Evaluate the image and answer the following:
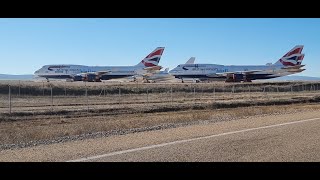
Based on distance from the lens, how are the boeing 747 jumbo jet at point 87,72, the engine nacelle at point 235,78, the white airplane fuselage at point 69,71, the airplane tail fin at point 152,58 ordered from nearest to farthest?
the engine nacelle at point 235,78 < the boeing 747 jumbo jet at point 87,72 < the white airplane fuselage at point 69,71 < the airplane tail fin at point 152,58

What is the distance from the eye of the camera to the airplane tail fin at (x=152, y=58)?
107688 mm

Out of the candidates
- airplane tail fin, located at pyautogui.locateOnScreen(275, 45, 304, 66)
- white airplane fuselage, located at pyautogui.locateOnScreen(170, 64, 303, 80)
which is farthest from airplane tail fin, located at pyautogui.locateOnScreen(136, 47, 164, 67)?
airplane tail fin, located at pyautogui.locateOnScreen(275, 45, 304, 66)

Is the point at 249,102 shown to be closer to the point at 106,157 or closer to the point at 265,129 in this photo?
the point at 265,129

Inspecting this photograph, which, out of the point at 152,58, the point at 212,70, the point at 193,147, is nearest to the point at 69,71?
the point at 152,58

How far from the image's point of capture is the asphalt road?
970cm

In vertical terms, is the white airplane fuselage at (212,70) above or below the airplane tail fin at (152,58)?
below

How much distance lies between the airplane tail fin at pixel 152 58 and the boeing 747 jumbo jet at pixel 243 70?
697 cm

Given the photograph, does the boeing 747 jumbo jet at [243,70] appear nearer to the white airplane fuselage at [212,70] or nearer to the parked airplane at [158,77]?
the white airplane fuselage at [212,70]

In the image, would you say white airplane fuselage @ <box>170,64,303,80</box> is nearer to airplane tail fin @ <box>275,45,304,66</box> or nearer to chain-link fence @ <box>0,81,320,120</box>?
airplane tail fin @ <box>275,45,304,66</box>

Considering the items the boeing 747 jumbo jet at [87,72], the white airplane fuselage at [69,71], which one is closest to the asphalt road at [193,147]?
the boeing 747 jumbo jet at [87,72]

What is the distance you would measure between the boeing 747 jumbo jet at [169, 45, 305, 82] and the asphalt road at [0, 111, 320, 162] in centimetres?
8468
